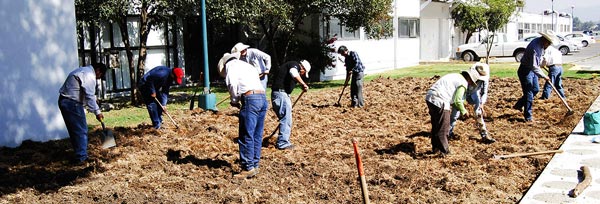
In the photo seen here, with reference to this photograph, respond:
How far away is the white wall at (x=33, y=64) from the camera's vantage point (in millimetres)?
8570

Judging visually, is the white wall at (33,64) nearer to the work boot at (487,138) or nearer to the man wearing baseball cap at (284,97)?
the man wearing baseball cap at (284,97)

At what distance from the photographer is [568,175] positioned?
657 centimetres

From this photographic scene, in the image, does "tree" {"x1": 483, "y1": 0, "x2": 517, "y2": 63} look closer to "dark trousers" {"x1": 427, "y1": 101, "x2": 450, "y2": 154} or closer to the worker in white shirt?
the worker in white shirt

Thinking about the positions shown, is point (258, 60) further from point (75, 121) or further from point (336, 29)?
point (336, 29)

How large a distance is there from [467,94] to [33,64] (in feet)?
21.1

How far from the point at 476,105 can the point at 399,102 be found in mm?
4689

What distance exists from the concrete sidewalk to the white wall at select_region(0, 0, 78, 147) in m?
6.98

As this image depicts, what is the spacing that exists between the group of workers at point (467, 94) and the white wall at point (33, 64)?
18.6 feet

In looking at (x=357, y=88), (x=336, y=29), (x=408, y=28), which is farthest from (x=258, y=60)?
(x=408, y=28)

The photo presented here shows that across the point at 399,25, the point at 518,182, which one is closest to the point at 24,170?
the point at 518,182

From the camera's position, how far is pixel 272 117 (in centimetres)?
1115

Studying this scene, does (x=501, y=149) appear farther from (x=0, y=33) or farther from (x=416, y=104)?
(x=0, y=33)

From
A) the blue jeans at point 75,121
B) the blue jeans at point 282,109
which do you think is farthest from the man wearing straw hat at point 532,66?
the blue jeans at point 75,121

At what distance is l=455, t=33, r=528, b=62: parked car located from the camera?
1144 inches
